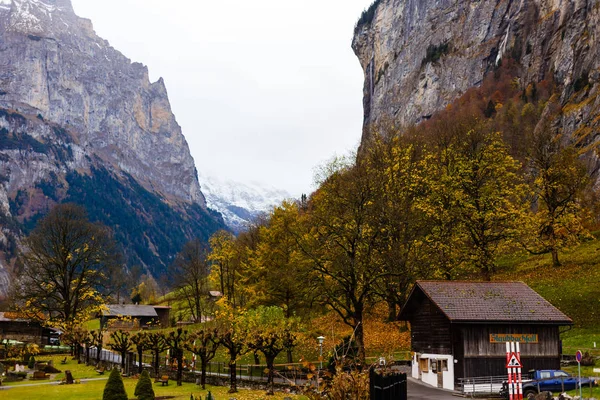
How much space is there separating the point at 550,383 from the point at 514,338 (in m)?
4.91

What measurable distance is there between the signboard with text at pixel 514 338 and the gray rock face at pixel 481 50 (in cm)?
4935

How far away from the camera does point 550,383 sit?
32.2 metres

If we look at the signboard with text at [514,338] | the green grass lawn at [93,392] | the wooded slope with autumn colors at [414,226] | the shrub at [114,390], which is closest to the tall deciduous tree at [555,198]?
the wooded slope with autumn colors at [414,226]

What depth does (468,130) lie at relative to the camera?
60688 millimetres

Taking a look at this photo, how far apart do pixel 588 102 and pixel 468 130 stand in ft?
116

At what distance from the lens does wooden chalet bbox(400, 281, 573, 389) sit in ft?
120

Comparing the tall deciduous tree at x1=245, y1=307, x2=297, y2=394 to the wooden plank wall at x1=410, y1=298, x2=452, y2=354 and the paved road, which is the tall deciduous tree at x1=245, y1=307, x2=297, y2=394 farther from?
the paved road

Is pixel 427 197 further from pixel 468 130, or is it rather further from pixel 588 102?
pixel 588 102

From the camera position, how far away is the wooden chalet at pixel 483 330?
120 feet

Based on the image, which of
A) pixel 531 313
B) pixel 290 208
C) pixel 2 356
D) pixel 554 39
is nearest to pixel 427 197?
pixel 290 208

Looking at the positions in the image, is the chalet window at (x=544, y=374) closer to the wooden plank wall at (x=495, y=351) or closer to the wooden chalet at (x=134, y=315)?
the wooden plank wall at (x=495, y=351)

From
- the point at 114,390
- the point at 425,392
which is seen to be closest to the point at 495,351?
the point at 425,392

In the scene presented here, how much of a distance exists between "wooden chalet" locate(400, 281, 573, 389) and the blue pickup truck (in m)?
3.19

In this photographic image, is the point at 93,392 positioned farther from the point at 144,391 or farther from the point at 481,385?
the point at 481,385
